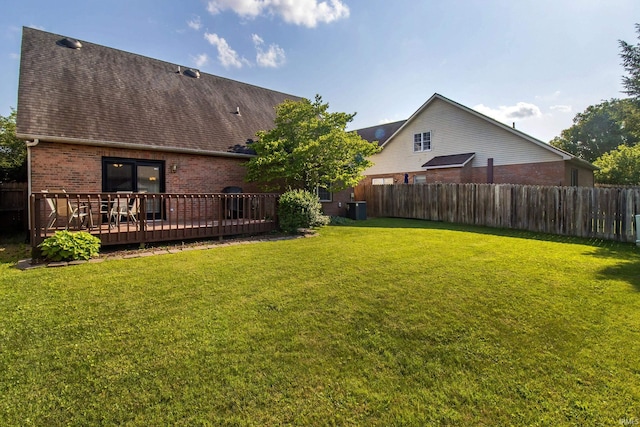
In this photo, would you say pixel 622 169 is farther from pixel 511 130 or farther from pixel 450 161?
pixel 450 161

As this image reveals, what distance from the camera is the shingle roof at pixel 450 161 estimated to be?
1747 cm

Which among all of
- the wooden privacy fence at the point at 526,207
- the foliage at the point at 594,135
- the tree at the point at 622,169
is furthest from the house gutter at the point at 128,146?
the foliage at the point at 594,135

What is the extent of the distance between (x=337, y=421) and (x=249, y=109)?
14.4 metres

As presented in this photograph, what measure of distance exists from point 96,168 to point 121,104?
2825 mm

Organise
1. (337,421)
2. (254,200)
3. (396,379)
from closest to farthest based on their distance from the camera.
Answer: (337,421)
(396,379)
(254,200)

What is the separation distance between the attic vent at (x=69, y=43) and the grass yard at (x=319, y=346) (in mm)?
9871

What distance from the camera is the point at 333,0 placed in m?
10.5

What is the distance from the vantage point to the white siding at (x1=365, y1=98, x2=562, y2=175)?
53.5 feet

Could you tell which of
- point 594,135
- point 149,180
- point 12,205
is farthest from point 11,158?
point 594,135

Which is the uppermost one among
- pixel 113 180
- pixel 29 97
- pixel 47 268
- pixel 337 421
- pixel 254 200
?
pixel 29 97

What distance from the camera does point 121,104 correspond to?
10258mm

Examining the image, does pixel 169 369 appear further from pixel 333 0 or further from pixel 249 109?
pixel 249 109

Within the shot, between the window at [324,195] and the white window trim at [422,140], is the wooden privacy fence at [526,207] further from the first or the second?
the white window trim at [422,140]

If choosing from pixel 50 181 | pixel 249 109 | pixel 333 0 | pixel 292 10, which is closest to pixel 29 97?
pixel 50 181
